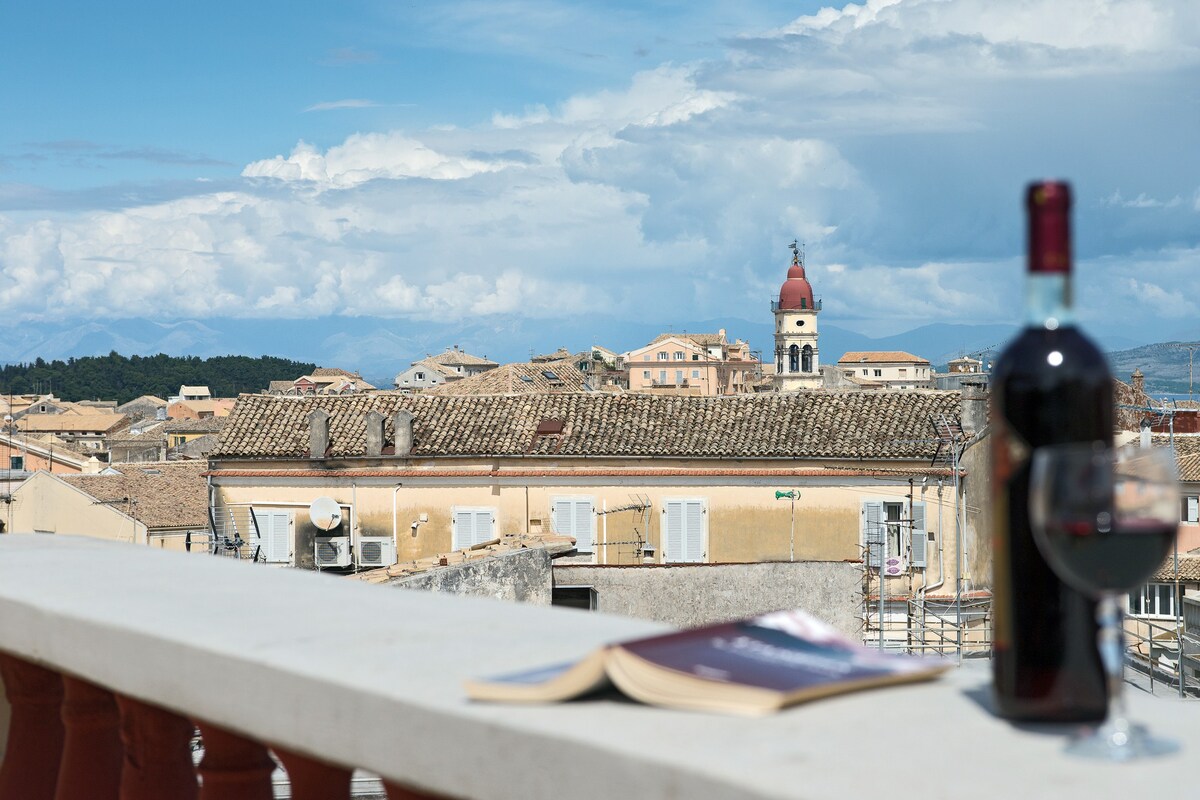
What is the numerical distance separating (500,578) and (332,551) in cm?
1463

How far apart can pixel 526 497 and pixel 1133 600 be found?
16.8 metres

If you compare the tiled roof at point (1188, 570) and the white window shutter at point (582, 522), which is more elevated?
the white window shutter at point (582, 522)

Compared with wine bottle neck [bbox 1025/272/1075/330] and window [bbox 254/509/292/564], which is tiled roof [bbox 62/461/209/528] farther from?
wine bottle neck [bbox 1025/272/1075/330]

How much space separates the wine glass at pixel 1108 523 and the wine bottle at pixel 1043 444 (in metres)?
0.07

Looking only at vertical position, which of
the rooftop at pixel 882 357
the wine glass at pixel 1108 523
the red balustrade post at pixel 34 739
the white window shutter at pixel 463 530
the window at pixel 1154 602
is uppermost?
the rooftop at pixel 882 357

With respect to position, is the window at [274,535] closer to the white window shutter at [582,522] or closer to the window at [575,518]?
the window at [575,518]

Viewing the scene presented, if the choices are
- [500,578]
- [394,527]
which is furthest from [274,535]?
[500,578]

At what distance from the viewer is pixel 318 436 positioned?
102 feet

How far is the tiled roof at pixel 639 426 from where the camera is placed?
2942cm

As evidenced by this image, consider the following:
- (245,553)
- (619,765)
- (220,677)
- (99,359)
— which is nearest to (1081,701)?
(619,765)

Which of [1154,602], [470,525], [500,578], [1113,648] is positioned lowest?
[1154,602]

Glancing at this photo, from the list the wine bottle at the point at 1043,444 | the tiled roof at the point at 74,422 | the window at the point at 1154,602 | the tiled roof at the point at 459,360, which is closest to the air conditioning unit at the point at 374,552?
the window at the point at 1154,602

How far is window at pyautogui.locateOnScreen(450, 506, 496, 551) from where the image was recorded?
30.2 m

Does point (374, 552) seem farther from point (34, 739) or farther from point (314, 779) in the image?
point (314, 779)
